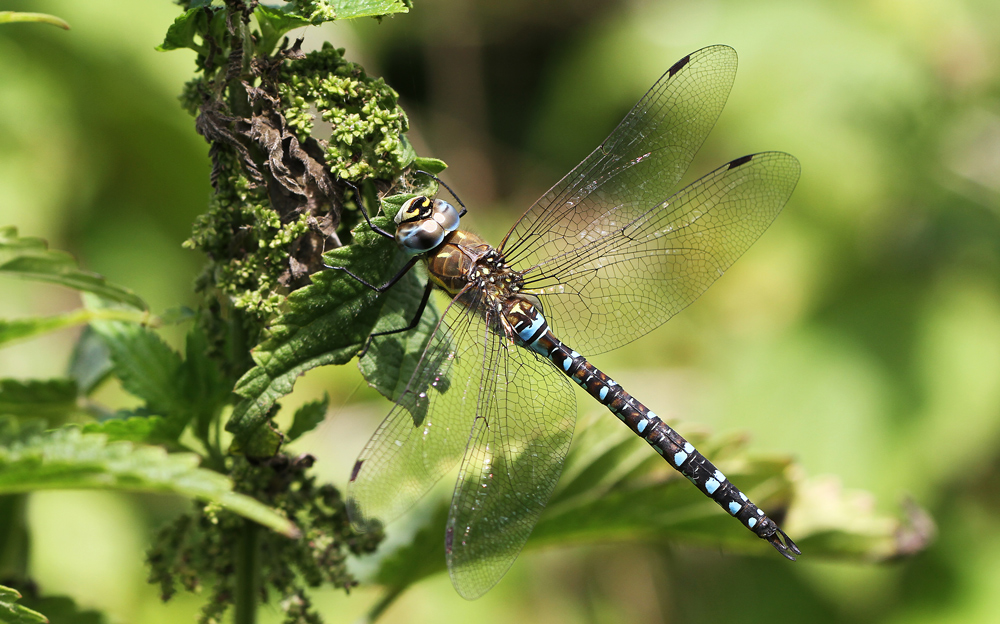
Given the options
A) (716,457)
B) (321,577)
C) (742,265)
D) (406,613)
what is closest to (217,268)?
(321,577)

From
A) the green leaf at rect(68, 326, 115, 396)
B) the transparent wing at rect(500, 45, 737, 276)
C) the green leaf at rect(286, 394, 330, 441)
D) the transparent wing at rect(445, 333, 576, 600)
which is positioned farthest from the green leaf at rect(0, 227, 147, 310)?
the transparent wing at rect(500, 45, 737, 276)

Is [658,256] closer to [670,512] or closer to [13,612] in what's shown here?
[670,512]

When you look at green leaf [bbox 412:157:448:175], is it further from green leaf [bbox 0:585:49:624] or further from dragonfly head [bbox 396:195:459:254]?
green leaf [bbox 0:585:49:624]

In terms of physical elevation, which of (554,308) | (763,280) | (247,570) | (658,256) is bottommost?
(247,570)

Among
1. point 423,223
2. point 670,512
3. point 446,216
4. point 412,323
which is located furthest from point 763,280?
point 412,323

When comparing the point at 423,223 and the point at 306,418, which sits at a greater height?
the point at 423,223

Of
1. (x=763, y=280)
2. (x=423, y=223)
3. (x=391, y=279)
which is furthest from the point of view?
(x=763, y=280)

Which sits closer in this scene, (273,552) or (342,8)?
(342,8)
